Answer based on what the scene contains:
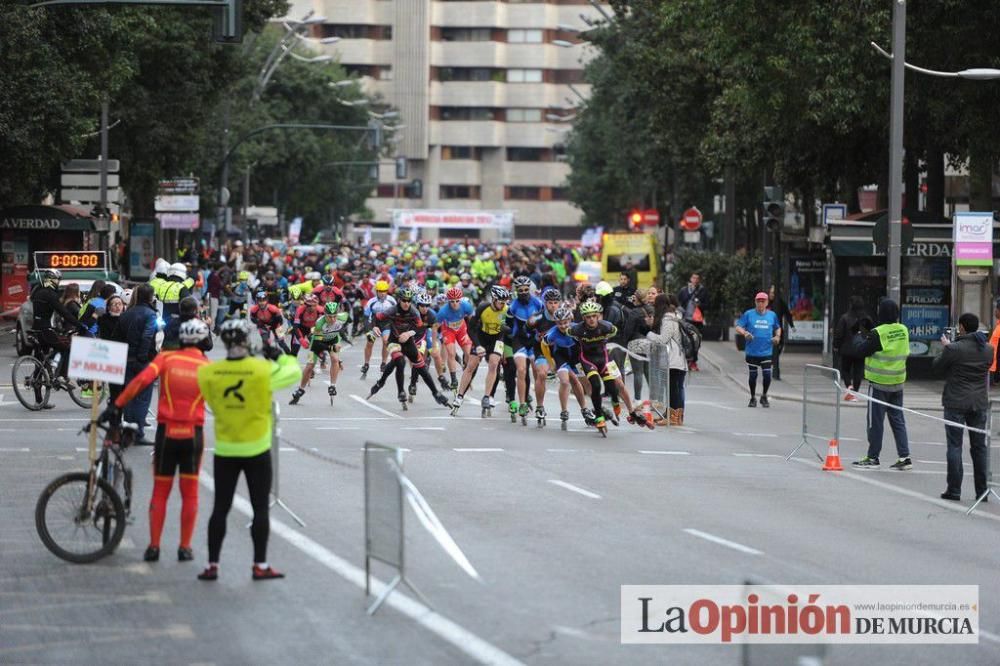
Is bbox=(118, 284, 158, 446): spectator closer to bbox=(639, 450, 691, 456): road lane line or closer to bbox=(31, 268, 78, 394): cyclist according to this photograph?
bbox=(31, 268, 78, 394): cyclist

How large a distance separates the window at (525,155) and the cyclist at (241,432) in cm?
14601

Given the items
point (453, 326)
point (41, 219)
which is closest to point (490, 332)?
point (453, 326)

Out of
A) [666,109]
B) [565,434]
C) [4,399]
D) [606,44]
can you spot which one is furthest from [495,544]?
[606,44]

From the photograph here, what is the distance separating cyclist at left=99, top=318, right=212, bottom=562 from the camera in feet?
41.7

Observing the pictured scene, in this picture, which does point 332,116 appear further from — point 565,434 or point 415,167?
point 565,434

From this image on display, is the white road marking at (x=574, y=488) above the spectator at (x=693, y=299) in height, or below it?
below

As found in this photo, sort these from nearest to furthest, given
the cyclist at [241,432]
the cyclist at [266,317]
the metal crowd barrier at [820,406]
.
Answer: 1. the cyclist at [241,432]
2. the metal crowd barrier at [820,406]
3. the cyclist at [266,317]

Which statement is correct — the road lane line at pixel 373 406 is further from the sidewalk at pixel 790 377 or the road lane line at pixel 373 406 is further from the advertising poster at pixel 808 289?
the advertising poster at pixel 808 289

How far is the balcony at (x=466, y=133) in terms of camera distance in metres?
154

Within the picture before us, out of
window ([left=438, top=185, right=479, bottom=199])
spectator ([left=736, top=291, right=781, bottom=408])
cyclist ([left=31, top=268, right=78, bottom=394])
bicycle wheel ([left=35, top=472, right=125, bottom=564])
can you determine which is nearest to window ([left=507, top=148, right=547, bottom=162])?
window ([left=438, top=185, right=479, bottom=199])

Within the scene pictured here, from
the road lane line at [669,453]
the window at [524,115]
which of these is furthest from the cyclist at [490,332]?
the window at [524,115]

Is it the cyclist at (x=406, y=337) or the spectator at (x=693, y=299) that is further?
Result: the spectator at (x=693, y=299)

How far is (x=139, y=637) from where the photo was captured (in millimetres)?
10461

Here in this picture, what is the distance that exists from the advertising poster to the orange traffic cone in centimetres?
1985
